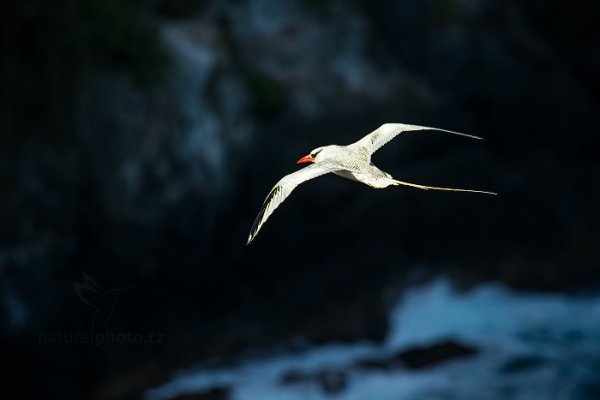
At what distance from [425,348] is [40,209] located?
1079 cm

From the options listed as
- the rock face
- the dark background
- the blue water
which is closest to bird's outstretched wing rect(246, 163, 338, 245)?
the dark background

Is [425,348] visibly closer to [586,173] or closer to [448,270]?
[448,270]

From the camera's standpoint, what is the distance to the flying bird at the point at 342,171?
427 inches

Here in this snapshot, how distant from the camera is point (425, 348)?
25953 millimetres

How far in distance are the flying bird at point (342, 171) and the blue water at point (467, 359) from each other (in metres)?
11.5

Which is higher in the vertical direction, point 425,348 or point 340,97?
point 340,97

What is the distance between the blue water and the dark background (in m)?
0.56

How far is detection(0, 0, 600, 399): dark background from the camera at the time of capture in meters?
22.9

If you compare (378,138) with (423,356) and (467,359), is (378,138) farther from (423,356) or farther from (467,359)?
(467,359)

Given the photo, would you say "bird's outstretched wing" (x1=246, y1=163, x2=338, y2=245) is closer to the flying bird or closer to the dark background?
the flying bird

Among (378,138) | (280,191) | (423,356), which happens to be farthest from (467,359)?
(280,191)

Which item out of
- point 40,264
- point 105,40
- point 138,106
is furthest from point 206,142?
point 40,264

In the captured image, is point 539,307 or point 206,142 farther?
point 539,307

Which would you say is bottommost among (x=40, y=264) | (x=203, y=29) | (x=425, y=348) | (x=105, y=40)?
(x=425, y=348)
